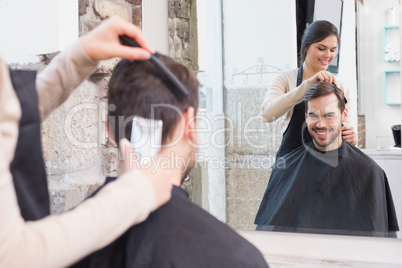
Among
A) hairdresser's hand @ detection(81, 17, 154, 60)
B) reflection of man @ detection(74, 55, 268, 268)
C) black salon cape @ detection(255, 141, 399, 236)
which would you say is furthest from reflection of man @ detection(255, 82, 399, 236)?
hairdresser's hand @ detection(81, 17, 154, 60)

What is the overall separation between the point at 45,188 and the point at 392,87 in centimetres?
138

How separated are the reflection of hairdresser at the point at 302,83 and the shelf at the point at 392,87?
144 millimetres

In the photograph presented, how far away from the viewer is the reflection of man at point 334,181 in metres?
1.74

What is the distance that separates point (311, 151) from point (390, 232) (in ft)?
1.39

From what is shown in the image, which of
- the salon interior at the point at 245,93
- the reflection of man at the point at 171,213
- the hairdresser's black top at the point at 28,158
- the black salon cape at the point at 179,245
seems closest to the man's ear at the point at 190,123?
the reflection of man at the point at 171,213

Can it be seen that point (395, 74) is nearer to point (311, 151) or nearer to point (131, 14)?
point (311, 151)

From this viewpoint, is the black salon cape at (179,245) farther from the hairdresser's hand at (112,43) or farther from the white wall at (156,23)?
the white wall at (156,23)

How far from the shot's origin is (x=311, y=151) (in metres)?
1.80

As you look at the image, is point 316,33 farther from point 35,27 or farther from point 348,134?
point 35,27

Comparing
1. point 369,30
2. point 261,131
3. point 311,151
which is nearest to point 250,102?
point 261,131

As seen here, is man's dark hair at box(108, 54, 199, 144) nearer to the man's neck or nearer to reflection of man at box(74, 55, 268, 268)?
reflection of man at box(74, 55, 268, 268)

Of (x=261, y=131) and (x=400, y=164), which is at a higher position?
(x=261, y=131)

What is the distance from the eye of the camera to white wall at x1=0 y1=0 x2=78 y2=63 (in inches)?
66.8

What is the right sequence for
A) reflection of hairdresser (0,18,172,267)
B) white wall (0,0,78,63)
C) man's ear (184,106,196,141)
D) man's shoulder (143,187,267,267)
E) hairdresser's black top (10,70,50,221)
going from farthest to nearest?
white wall (0,0,78,63)
man's ear (184,106,196,141)
man's shoulder (143,187,267,267)
hairdresser's black top (10,70,50,221)
reflection of hairdresser (0,18,172,267)
